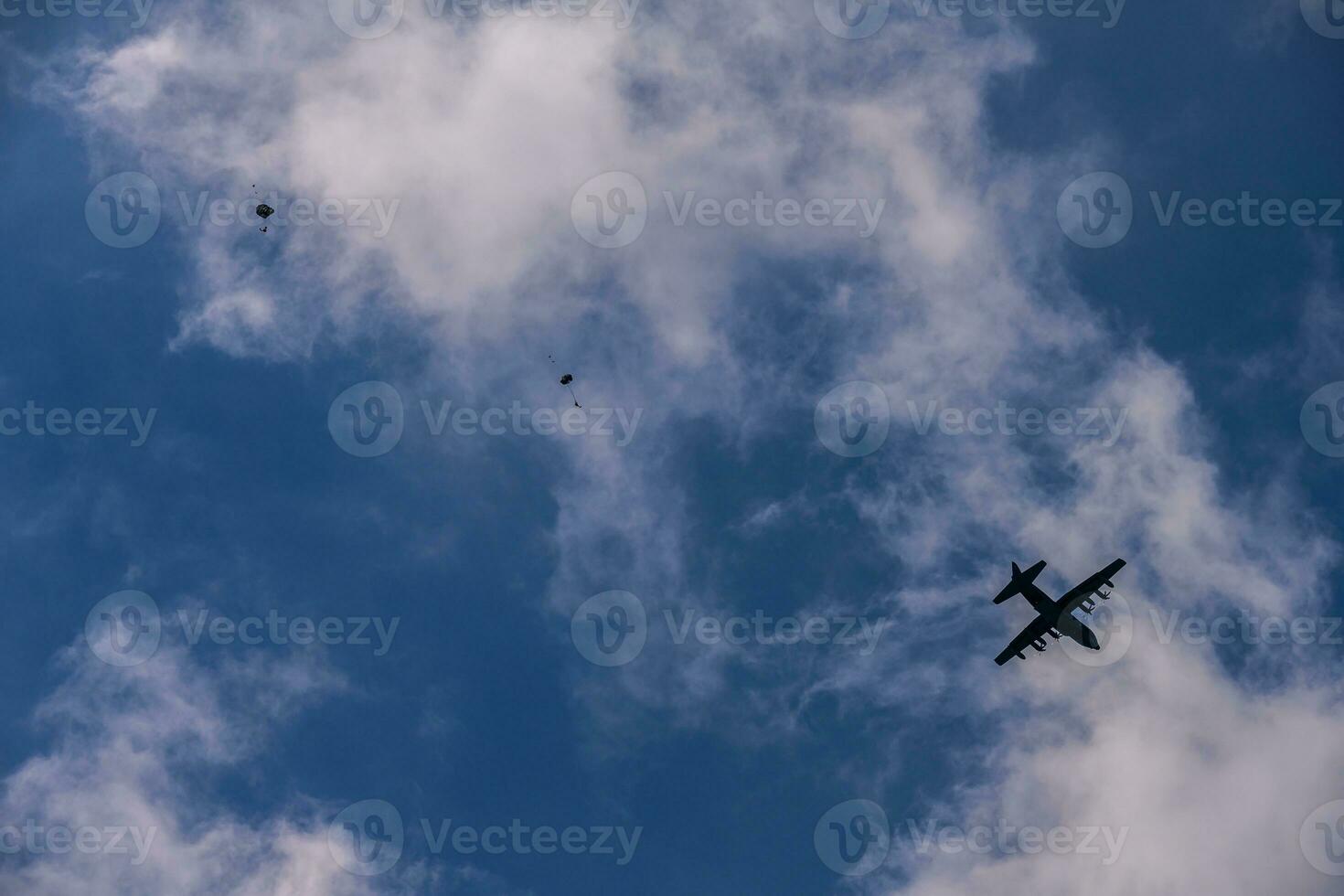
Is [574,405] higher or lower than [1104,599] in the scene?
higher

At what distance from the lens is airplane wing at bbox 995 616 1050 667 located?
147500 mm

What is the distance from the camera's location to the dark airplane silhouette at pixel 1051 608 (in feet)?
447

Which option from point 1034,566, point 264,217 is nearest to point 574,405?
point 264,217

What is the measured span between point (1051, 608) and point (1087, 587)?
16.0 feet

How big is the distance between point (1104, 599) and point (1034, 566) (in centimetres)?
1309

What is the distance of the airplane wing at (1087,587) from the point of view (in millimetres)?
138875

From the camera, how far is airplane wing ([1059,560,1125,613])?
139 meters

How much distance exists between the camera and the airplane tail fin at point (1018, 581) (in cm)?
13375

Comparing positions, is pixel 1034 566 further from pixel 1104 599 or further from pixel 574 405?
pixel 574 405

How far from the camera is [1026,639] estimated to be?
149 metres

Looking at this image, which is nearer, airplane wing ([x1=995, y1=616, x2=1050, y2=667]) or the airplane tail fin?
the airplane tail fin

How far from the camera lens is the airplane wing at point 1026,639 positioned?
484 feet

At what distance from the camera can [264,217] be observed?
150625mm

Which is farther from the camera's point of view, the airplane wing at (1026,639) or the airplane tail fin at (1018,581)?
the airplane wing at (1026,639)
